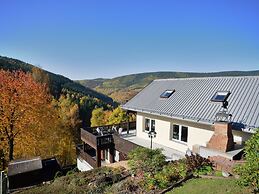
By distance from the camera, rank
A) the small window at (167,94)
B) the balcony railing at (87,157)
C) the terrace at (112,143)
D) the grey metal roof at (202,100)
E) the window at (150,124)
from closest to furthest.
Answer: the grey metal roof at (202,100) → the terrace at (112,143) → the small window at (167,94) → the balcony railing at (87,157) → the window at (150,124)

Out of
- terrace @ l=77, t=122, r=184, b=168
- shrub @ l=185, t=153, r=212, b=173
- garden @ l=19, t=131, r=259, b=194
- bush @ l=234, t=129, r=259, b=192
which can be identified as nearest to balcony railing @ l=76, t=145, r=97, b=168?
terrace @ l=77, t=122, r=184, b=168

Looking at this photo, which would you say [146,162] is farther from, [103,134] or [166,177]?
[103,134]

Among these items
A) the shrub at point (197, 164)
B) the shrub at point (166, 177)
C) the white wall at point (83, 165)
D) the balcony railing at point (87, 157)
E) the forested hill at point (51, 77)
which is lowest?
the white wall at point (83, 165)

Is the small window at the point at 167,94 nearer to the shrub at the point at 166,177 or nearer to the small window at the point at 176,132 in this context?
the small window at the point at 176,132

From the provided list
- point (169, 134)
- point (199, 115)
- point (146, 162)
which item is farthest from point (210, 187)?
point (169, 134)

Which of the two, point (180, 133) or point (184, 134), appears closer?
point (184, 134)

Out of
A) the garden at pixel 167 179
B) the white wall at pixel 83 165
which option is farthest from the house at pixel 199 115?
the white wall at pixel 83 165
